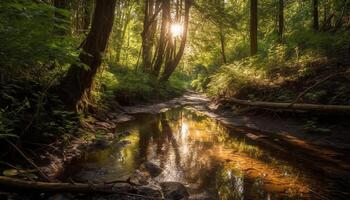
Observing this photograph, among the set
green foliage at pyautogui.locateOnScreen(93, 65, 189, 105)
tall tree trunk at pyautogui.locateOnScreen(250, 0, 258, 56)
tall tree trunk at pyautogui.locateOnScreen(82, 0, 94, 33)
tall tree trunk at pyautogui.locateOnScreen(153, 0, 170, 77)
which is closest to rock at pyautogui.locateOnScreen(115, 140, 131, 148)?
green foliage at pyautogui.locateOnScreen(93, 65, 189, 105)

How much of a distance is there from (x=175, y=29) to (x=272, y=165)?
17161 mm

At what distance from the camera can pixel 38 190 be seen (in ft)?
13.1

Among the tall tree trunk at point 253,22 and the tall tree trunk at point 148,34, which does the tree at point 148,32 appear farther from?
the tall tree trunk at point 253,22

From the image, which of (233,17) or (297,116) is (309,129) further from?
(233,17)

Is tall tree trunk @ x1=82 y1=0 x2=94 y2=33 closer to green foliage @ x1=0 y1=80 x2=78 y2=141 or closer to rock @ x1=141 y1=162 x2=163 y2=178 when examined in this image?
green foliage @ x1=0 y1=80 x2=78 y2=141

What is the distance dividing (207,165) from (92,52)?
423 cm

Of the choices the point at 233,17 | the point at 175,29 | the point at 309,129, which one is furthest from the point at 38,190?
the point at 175,29

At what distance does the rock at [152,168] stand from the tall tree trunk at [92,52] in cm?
276

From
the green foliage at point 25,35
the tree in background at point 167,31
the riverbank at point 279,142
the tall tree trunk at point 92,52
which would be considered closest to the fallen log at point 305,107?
the riverbank at point 279,142

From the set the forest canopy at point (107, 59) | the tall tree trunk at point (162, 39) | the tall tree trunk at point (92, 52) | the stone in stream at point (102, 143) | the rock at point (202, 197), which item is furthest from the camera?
the tall tree trunk at point (162, 39)

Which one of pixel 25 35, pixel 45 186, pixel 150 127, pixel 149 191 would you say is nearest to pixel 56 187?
pixel 45 186

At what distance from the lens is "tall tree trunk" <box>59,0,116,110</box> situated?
756 cm

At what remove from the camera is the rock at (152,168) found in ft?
17.9

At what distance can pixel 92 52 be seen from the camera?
7.80 meters
